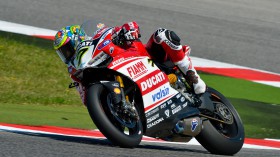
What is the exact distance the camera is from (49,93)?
10250 millimetres

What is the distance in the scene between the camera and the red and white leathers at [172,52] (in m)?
6.68

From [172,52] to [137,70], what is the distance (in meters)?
0.41

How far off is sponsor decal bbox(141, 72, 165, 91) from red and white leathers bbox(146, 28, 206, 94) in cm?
22

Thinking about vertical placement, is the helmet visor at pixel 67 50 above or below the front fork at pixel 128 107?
above

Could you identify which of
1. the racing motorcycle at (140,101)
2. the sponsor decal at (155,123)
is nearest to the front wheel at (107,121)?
the racing motorcycle at (140,101)

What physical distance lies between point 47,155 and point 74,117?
360cm

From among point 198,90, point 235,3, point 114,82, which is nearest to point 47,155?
point 114,82

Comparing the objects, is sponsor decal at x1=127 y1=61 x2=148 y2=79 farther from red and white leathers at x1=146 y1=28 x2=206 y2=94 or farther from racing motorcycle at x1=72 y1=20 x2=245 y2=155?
red and white leathers at x1=146 y1=28 x2=206 y2=94

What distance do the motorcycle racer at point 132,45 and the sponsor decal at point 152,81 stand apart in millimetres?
217

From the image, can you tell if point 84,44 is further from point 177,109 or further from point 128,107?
point 177,109

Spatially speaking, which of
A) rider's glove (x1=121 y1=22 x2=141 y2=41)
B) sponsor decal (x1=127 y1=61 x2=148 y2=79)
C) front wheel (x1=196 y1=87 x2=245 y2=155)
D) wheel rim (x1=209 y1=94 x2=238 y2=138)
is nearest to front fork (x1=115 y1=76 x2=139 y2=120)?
sponsor decal (x1=127 y1=61 x2=148 y2=79)

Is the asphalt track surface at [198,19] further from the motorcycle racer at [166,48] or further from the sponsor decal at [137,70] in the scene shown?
the sponsor decal at [137,70]

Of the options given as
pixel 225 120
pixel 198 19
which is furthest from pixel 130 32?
pixel 198 19

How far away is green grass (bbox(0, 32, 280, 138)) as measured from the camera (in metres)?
8.66
